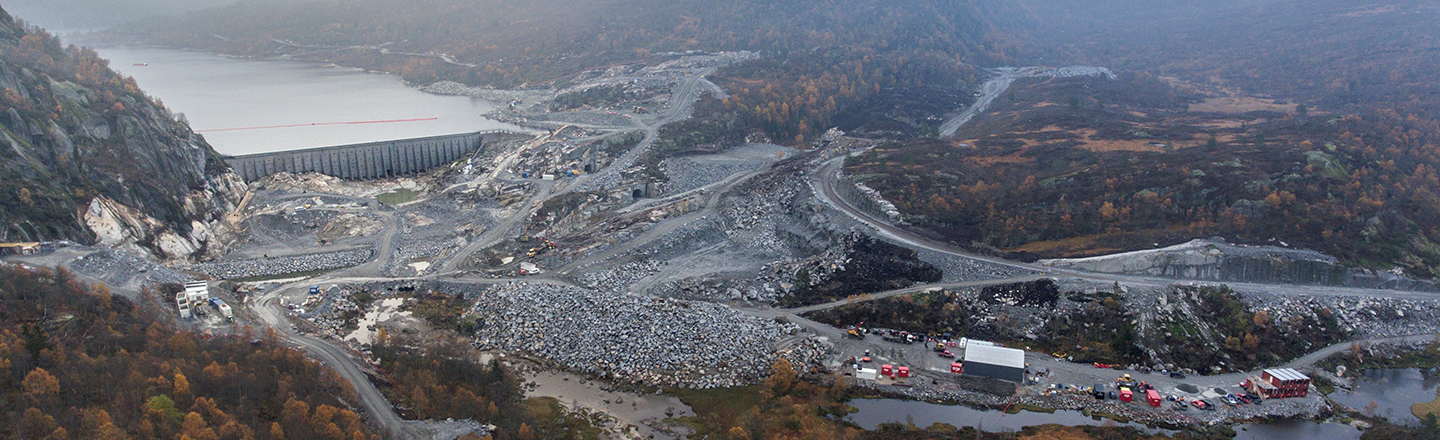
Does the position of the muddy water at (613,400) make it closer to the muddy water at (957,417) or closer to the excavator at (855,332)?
the muddy water at (957,417)

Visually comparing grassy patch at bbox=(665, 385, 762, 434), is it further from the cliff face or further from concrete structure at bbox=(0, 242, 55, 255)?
the cliff face

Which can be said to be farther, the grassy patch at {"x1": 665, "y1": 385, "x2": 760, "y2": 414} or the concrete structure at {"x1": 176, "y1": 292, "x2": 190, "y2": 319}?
the concrete structure at {"x1": 176, "y1": 292, "x2": 190, "y2": 319}

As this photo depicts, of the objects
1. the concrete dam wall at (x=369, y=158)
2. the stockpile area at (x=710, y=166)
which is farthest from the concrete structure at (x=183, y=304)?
the stockpile area at (x=710, y=166)

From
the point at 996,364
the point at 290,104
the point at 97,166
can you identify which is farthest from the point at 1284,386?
the point at 290,104

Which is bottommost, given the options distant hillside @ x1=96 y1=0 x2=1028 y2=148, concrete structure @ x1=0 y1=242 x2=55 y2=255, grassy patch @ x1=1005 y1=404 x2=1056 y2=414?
grassy patch @ x1=1005 y1=404 x2=1056 y2=414

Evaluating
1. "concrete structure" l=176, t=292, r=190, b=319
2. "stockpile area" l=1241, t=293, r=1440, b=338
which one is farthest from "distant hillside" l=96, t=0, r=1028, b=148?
"stockpile area" l=1241, t=293, r=1440, b=338

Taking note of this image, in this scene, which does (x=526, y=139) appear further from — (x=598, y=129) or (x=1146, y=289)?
(x=1146, y=289)
